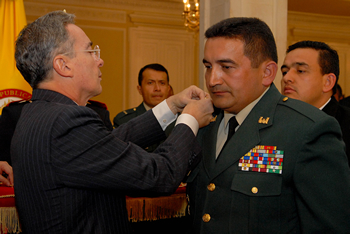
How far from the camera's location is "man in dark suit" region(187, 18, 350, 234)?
1.14 meters

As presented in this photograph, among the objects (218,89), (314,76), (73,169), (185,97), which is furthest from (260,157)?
(314,76)

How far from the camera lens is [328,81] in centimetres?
211

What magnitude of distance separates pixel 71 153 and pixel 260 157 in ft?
2.36

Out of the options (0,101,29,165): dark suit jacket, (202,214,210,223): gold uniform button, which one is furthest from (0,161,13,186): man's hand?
(202,214,210,223): gold uniform button

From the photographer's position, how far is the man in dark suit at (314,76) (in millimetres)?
2084

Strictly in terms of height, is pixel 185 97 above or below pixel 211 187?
above

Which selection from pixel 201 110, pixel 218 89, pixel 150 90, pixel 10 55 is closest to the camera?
pixel 218 89

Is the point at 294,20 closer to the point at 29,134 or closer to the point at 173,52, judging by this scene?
the point at 173,52

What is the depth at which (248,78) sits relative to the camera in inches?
53.4

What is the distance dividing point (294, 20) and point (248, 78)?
24.5 ft

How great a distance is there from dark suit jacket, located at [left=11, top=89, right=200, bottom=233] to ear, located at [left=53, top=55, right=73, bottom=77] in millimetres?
98

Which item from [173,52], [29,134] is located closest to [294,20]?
[173,52]

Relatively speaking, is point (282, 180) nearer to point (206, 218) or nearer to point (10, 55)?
point (206, 218)

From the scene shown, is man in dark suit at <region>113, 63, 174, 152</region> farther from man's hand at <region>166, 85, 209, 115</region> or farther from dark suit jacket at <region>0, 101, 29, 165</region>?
man's hand at <region>166, 85, 209, 115</region>
